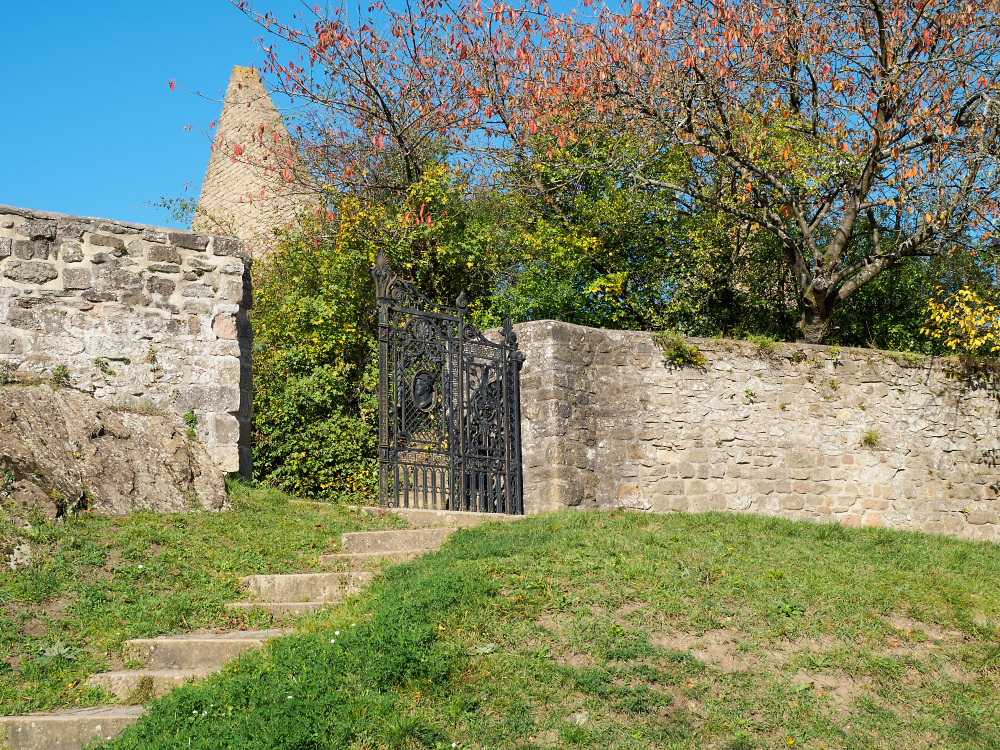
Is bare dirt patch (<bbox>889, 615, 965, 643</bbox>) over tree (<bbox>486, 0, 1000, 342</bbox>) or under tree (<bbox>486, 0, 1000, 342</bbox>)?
under

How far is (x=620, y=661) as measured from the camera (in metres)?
4.75

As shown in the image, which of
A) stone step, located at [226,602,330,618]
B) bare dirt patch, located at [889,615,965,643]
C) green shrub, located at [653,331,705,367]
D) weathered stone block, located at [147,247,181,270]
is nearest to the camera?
bare dirt patch, located at [889,615,965,643]

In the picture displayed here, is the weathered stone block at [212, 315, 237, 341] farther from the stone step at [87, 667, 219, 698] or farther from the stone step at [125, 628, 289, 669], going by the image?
the stone step at [87, 667, 219, 698]

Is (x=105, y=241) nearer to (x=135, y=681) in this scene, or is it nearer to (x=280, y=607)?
(x=280, y=607)

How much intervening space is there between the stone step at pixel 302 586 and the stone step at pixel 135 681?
47.9 inches

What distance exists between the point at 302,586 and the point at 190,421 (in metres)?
2.53

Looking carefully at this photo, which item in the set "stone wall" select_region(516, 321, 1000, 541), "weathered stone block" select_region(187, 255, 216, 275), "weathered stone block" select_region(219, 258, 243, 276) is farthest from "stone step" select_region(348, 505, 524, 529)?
"weathered stone block" select_region(187, 255, 216, 275)

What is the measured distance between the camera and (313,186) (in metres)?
13.8

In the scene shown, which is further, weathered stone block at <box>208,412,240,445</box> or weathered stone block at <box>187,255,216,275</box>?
weathered stone block at <box>187,255,216,275</box>

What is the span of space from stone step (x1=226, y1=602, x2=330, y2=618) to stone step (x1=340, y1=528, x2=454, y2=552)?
4.35 ft

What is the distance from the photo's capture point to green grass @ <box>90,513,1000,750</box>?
4180 millimetres

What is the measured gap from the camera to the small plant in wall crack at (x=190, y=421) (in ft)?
25.7

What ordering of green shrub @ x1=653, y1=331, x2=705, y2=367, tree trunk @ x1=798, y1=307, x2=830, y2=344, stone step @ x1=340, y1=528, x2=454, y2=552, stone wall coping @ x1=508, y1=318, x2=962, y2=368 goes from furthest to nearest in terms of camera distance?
1. tree trunk @ x1=798, y1=307, x2=830, y2=344
2. green shrub @ x1=653, y1=331, x2=705, y2=367
3. stone wall coping @ x1=508, y1=318, x2=962, y2=368
4. stone step @ x1=340, y1=528, x2=454, y2=552

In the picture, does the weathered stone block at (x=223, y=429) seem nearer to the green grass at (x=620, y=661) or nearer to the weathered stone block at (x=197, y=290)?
the weathered stone block at (x=197, y=290)
